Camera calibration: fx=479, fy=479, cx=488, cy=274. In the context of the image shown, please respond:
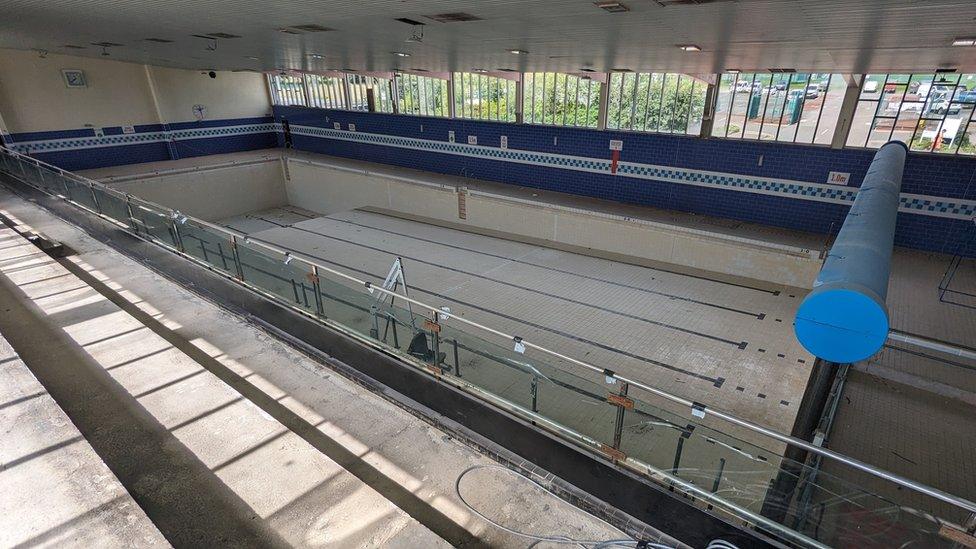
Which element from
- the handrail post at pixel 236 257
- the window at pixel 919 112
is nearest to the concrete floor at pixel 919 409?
the window at pixel 919 112

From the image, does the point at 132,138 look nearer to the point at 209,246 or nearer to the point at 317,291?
the point at 209,246

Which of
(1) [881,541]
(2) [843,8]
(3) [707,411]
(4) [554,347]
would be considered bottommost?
(4) [554,347]

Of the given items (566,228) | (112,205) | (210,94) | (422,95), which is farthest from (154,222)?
(210,94)

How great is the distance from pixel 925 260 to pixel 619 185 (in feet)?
15.8

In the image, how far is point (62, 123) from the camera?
40.0 ft

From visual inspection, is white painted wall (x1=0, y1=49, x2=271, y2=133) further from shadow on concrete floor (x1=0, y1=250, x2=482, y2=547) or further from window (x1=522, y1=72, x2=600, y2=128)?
shadow on concrete floor (x1=0, y1=250, x2=482, y2=547)

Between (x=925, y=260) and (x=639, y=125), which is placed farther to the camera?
(x=639, y=125)

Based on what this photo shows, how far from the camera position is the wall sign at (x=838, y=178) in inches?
288

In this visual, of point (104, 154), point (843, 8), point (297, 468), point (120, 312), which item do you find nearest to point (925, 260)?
point (843, 8)

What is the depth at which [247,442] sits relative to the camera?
2.78m

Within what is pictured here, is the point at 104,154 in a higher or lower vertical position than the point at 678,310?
higher

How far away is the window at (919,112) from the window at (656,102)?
2.33m

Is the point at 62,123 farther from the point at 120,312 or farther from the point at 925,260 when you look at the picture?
the point at 925,260

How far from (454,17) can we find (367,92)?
11.1 meters
